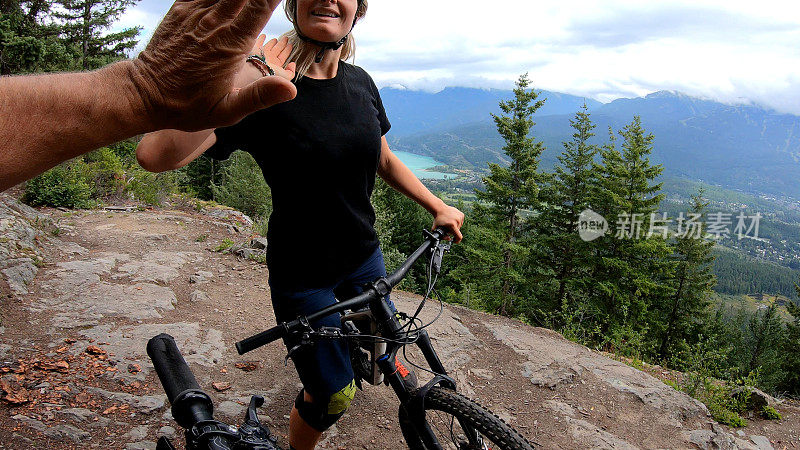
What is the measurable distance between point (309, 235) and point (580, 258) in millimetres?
25496

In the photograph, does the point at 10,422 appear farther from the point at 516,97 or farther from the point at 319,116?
the point at 516,97

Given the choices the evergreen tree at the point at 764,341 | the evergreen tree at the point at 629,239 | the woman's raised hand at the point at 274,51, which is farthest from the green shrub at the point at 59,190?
the evergreen tree at the point at 764,341

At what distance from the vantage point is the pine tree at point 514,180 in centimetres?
2372

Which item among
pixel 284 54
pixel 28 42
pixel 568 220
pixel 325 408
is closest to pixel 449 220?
pixel 325 408

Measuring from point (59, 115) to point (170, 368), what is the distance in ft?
3.13

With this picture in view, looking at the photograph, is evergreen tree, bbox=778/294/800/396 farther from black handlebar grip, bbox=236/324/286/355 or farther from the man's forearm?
the man's forearm

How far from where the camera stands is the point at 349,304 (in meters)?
1.93

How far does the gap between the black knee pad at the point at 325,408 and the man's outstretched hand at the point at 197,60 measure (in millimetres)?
1704

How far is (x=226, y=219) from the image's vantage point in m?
10.2

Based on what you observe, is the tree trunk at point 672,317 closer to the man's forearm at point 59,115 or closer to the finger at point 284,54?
the finger at point 284,54

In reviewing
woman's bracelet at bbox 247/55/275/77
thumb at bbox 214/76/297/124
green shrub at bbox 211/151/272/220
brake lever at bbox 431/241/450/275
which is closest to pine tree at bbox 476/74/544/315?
green shrub at bbox 211/151/272/220

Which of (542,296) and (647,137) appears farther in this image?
(542,296)

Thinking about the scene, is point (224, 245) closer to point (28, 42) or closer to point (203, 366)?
point (203, 366)

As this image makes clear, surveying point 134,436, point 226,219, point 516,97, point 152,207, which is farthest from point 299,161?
point 516,97
